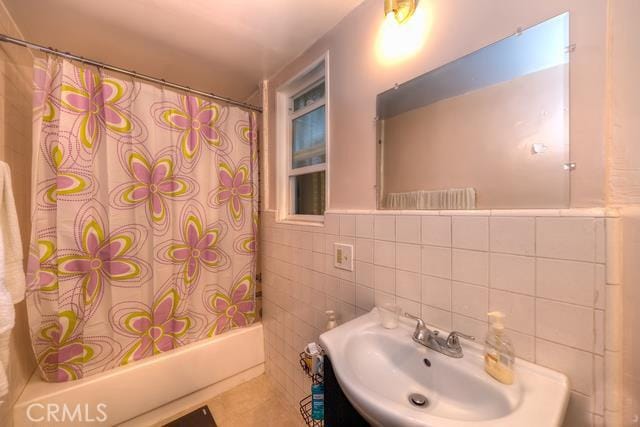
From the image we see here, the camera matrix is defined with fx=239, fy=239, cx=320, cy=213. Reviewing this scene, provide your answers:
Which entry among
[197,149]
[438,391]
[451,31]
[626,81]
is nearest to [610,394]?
[438,391]

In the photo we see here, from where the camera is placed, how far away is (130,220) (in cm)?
133

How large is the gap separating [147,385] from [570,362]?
1872 millimetres

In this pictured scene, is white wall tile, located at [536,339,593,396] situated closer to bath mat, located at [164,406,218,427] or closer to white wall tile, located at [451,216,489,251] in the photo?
white wall tile, located at [451,216,489,251]

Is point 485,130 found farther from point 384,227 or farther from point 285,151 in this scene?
point 285,151

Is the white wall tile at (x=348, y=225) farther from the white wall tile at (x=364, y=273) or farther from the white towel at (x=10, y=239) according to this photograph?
the white towel at (x=10, y=239)

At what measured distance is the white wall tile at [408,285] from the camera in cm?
90

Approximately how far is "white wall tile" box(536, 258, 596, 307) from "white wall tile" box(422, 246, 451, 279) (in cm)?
23

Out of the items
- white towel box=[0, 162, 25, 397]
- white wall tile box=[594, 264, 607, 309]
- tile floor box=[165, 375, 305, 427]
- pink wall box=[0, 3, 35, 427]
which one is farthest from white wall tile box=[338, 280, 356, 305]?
pink wall box=[0, 3, 35, 427]

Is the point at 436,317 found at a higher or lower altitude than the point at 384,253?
lower

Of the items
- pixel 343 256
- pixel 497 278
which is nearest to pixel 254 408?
pixel 343 256

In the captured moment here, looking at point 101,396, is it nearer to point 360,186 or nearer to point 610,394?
point 360,186

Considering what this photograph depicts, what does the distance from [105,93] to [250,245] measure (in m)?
1.18

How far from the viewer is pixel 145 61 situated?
4.99 feet

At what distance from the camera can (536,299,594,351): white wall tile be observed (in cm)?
57
